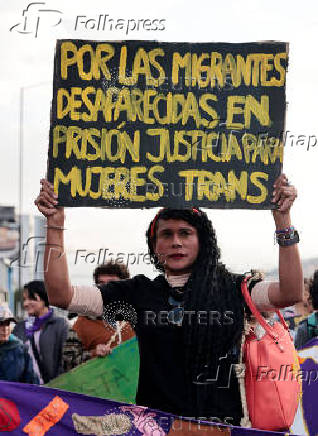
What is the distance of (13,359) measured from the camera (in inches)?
270

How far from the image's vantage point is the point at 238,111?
427cm

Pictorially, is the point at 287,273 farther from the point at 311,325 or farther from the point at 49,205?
the point at 311,325

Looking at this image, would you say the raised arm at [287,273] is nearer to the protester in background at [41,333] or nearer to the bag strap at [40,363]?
the protester in background at [41,333]

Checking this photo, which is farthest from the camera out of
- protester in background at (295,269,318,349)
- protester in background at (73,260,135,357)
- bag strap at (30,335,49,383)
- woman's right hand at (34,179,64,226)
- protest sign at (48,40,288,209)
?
bag strap at (30,335,49,383)

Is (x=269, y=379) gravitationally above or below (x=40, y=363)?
above

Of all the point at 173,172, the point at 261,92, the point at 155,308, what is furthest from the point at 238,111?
the point at 155,308

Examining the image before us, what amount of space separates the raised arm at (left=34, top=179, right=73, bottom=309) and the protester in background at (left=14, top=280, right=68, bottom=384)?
307 centimetres

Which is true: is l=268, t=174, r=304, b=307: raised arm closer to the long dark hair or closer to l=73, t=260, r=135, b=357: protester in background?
the long dark hair

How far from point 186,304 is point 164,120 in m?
0.94

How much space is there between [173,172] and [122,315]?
753 mm

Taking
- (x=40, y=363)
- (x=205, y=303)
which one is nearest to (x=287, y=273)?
(x=205, y=303)

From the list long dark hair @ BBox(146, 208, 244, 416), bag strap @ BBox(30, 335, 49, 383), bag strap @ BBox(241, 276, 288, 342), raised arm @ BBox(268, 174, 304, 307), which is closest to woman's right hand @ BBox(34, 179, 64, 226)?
long dark hair @ BBox(146, 208, 244, 416)

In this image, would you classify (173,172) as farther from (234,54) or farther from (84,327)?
(84,327)

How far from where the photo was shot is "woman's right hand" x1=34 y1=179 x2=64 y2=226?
13.4ft
